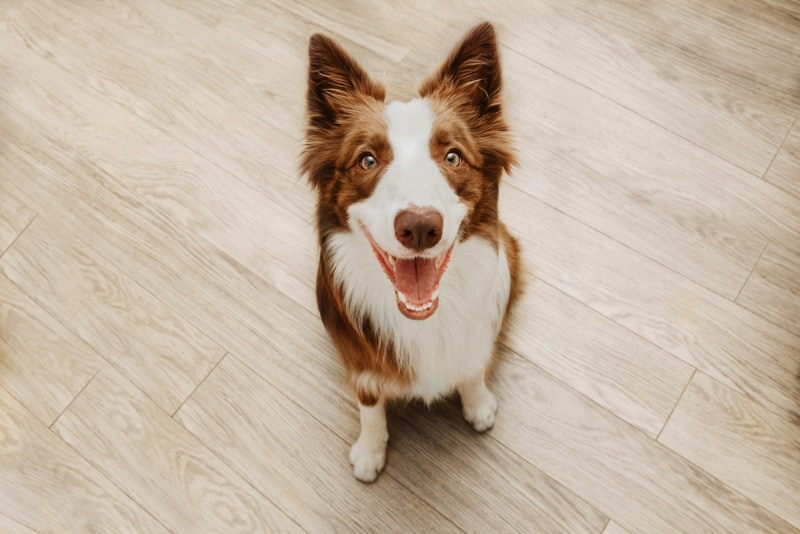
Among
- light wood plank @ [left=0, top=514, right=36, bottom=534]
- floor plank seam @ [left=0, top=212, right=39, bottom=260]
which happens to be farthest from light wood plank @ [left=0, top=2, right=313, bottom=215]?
light wood plank @ [left=0, top=514, right=36, bottom=534]

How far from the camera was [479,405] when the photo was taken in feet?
6.55

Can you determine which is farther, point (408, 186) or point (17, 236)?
point (17, 236)

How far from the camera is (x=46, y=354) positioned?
2230 mm

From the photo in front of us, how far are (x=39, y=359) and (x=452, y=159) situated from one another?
5.22ft

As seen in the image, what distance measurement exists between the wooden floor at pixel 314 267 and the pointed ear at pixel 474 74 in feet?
2.52

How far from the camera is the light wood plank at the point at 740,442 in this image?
1.94m

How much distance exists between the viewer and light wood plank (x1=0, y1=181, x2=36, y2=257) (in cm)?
241

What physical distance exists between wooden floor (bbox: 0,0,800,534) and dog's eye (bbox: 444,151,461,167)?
2.65 ft

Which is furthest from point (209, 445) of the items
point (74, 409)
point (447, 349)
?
point (447, 349)

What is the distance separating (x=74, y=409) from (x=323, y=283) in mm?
1016

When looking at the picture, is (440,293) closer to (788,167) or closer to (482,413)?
(482,413)

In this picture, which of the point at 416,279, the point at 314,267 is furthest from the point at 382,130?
the point at 314,267

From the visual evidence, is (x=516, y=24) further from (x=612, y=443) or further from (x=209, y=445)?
(x=209, y=445)

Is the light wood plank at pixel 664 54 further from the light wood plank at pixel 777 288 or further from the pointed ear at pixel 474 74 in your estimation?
the pointed ear at pixel 474 74
